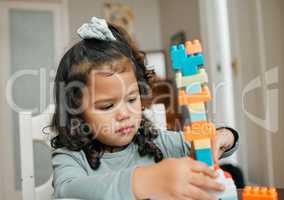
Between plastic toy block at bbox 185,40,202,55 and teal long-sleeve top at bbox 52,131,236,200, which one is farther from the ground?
plastic toy block at bbox 185,40,202,55

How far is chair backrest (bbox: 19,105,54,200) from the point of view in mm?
774

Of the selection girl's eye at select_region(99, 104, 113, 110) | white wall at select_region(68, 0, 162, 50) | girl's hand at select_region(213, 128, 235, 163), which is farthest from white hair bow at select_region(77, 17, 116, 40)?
white wall at select_region(68, 0, 162, 50)

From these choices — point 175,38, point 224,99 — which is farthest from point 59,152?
point 175,38

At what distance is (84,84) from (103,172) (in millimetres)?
158

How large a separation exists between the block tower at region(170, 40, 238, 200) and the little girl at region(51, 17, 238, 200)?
12 cm

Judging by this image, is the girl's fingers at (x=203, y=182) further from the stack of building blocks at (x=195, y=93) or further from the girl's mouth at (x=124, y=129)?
the girl's mouth at (x=124, y=129)

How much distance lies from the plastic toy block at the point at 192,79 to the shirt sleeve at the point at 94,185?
110 mm

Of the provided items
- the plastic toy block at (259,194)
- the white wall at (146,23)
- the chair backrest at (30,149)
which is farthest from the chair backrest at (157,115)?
the white wall at (146,23)

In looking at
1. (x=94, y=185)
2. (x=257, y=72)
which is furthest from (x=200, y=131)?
(x=257, y=72)

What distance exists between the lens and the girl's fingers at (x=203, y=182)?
33 cm

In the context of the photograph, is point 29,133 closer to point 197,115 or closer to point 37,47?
point 197,115

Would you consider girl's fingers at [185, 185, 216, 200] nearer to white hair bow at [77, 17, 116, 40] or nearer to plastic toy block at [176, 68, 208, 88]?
plastic toy block at [176, 68, 208, 88]

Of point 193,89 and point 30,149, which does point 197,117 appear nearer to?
point 193,89

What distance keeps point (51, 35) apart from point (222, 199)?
298cm
